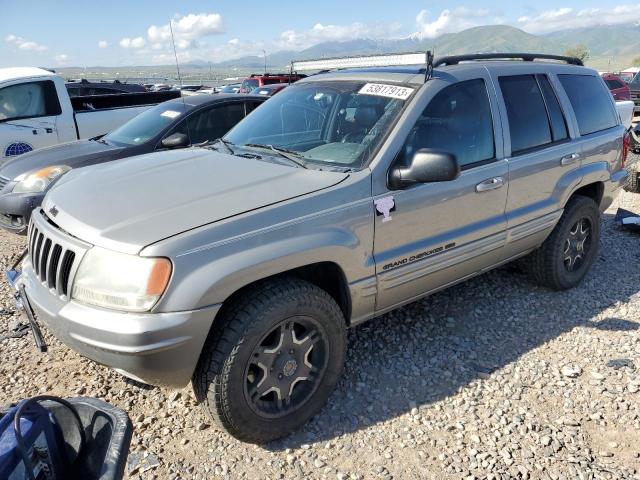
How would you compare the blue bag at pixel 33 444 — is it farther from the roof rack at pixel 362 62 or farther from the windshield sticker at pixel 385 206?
the roof rack at pixel 362 62

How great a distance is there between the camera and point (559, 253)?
167 inches

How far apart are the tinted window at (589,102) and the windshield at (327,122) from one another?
1864 mm

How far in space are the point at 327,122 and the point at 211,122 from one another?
3266mm

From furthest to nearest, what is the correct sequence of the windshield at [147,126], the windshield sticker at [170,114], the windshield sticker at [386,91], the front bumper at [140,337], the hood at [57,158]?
the windshield sticker at [170,114] → the windshield at [147,126] → the hood at [57,158] → the windshield sticker at [386,91] → the front bumper at [140,337]

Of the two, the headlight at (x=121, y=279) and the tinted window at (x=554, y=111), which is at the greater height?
the tinted window at (x=554, y=111)

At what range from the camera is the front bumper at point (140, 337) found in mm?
2184

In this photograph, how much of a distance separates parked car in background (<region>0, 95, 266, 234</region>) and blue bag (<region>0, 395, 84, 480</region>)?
3286mm

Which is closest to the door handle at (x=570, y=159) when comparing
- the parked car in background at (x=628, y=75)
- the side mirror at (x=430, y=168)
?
the side mirror at (x=430, y=168)

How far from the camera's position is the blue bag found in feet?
5.34

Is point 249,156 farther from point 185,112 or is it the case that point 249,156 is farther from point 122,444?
point 185,112

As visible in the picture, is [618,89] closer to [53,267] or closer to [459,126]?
[459,126]

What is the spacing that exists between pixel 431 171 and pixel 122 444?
1920 millimetres

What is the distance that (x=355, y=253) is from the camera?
2.76m

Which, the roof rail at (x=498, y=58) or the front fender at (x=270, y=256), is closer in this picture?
the front fender at (x=270, y=256)
